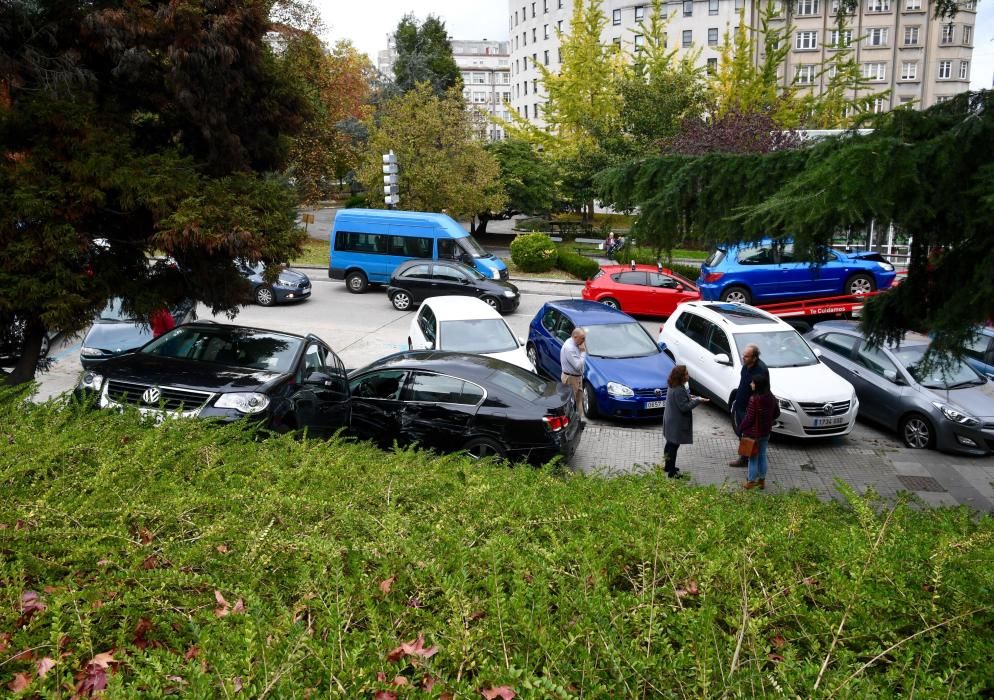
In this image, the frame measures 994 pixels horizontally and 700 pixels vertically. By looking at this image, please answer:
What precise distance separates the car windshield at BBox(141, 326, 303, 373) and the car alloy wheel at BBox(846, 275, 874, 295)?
17.2m

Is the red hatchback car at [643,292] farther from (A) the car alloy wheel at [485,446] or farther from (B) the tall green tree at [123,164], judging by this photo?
(B) the tall green tree at [123,164]

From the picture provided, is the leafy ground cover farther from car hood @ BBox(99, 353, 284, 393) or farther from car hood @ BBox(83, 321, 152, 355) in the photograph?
car hood @ BBox(83, 321, 152, 355)

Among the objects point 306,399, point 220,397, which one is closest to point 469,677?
point 220,397

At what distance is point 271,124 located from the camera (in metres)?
10.6

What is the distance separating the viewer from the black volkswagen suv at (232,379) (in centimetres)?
830

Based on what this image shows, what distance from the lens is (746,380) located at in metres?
10.4

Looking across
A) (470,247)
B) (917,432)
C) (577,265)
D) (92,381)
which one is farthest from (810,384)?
(577,265)

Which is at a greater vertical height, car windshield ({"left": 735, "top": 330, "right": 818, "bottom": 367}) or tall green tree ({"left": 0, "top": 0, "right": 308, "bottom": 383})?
tall green tree ({"left": 0, "top": 0, "right": 308, "bottom": 383})

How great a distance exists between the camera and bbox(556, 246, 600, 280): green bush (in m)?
28.0

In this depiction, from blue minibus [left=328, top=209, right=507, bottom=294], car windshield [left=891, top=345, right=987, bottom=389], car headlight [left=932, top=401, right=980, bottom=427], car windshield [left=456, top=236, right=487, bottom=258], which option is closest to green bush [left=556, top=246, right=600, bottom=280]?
car windshield [left=456, top=236, right=487, bottom=258]

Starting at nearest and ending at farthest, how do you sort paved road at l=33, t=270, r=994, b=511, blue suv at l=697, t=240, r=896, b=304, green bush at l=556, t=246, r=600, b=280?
paved road at l=33, t=270, r=994, b=511 < blue suv at l=697, t=240, r=896, b=304 < green bush at l=556, t=246, r=600, b=280

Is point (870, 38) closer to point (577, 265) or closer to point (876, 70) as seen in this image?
point (876, 70)

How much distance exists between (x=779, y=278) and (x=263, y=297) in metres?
14.2

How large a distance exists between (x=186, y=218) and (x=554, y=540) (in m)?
5.72
